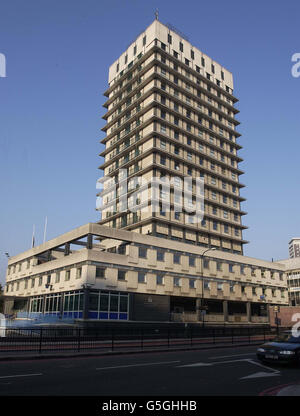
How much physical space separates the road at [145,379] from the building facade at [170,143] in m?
38.9

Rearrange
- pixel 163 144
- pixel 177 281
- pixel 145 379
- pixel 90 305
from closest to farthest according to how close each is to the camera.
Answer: pixel 145 379
pixel 90 305
pixel 177 281
pixel 163 144

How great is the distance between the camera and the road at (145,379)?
9789 mm

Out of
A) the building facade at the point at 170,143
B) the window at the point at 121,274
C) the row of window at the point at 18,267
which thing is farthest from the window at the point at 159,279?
the row of window at the point at 18,267

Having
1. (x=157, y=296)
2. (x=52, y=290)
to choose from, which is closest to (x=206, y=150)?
(x=157, y=296)

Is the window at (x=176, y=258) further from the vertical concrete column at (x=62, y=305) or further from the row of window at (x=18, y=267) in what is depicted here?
the row of window at (x=18, y=267)

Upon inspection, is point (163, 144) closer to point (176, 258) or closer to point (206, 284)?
point (176, 258)

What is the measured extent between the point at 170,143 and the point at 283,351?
4931cm

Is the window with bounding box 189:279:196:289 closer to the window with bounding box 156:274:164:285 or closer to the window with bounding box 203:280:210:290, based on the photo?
the window with bounding box 203:280:210:290

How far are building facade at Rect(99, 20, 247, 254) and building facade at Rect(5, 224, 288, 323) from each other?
5.83 meters

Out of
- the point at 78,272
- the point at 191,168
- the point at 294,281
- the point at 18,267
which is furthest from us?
the point at 294,281

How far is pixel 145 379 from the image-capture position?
38.8 ft

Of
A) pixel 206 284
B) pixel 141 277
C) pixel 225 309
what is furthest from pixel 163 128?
pixel 225 309

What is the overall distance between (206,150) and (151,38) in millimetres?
22928
